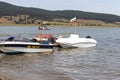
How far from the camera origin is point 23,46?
33.6 m

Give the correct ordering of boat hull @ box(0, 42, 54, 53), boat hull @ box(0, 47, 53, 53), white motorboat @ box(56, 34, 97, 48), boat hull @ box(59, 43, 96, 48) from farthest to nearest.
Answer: boat hull @ box(59, 43, 96, 48), white motorboat @ box(56, 34, 97, 48), boat hull @ box(0, 47, 53, 53), boat hull @ box(0, 42, 54, 53)

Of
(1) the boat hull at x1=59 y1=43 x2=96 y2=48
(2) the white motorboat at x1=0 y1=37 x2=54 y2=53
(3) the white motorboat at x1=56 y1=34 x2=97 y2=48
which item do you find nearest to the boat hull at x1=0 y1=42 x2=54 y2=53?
(2) the white motorboat at x1=0 y1=37 x2=54 y2=53

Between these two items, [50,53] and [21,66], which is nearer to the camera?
[21,66]

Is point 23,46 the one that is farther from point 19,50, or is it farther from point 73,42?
point 73,42

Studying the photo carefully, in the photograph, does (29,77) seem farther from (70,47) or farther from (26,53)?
(70,47)

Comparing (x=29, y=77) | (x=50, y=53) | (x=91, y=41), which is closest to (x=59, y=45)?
(x=91, y=41)

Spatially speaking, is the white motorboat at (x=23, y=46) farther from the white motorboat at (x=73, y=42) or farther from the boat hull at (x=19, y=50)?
the white motorboat at (x=73, y=42)

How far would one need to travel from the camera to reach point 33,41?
113ft

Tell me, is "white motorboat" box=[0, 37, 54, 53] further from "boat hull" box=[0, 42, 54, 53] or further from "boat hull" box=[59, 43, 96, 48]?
"boat hull" box=[59, 43, 96, 48]

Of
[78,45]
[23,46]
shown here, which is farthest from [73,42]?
[23,46]

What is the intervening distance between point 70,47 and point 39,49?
9.41 meters

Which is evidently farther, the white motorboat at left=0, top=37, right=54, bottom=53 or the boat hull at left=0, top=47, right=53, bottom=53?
the boat hull at left=0, top=47, right=53, bottom=53

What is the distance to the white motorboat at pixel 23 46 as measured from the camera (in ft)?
108

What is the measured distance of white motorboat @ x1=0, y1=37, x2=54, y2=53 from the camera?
32.8 m
